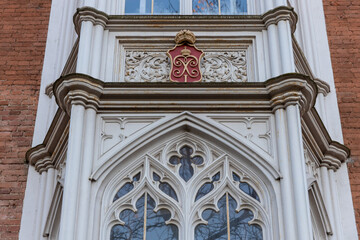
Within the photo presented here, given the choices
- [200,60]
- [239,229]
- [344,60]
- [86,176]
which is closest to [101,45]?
[200,60]

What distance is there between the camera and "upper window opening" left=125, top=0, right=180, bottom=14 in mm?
11328

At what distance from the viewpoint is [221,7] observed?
11.5 m

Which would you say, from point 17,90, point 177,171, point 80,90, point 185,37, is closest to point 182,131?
point 177,171

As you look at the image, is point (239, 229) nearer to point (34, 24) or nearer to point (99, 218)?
point (99, 218)

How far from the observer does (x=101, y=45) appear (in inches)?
408

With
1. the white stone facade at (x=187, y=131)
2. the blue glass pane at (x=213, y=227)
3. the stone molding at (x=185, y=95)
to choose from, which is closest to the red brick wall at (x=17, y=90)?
the white stone facade at (x=187, y=131)

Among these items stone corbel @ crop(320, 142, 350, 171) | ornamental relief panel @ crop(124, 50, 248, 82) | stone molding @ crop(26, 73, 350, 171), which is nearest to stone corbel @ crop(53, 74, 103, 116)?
stone molding @ crop(26, 73, 350, 171)

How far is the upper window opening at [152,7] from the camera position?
11.3 meters

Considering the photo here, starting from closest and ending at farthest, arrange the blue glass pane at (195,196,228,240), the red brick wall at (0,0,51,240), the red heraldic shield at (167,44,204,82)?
1. the blue glass pane at (195,196,228,240)
2. the red heraldic shield at (167,44,204,82)
3. the red brick wall at (0,0,51,240)

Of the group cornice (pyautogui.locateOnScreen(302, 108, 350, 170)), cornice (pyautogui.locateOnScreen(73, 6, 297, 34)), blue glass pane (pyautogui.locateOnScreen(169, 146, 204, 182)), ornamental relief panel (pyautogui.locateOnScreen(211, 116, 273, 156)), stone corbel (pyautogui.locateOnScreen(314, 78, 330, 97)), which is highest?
cornice (pyautogui.locateOnScreen(73, 6, 297, 34))

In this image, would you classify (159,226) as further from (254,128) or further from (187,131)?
(254,128)

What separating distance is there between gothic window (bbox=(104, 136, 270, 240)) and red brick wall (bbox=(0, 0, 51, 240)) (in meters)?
2.11

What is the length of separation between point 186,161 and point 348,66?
4000 millimetres

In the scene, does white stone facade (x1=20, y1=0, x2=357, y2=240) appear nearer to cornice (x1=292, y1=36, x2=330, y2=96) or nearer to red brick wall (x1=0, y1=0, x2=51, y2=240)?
cornice (x1=292, y1=36, x2=330, y2=96)
